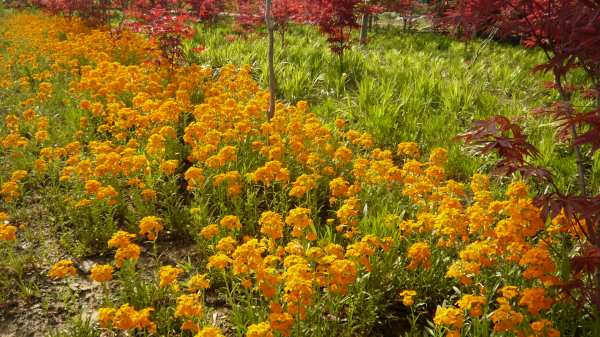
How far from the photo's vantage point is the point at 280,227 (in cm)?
280

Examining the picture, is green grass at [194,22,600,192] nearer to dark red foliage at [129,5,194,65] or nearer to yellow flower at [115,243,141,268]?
dark red foliage at [129,5,194,65]

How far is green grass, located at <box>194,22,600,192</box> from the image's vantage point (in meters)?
5.21

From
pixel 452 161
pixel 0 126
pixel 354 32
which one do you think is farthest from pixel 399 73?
pixel 354 32

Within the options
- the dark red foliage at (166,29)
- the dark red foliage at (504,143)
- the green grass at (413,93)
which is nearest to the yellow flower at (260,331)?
the dark red foliage at (504,143)

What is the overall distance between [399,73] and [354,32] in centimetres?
782

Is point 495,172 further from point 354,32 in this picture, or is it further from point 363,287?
point 354,32

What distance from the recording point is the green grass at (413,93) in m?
5.21

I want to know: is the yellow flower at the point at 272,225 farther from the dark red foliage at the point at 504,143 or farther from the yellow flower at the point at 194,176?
the dark red foliage at the point at 504,143

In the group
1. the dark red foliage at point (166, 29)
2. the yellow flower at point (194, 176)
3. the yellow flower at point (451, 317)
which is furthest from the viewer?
the dark red foliage at point (166, 29)

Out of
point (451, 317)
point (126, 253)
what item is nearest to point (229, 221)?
point (126, 253)

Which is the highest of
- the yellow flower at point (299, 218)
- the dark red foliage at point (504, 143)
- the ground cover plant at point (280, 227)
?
the dark red foliage at point (504, 143)

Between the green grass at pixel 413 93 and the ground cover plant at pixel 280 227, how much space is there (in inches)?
1.7

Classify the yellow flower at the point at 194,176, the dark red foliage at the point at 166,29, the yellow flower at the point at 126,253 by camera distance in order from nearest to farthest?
the yellow flower at the point at 126,253 < the yellow flower at the point at 194,176 < the dark red foliage at the point at 166,29

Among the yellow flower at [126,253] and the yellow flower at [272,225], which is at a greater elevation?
the yellow flower at [272,225]
